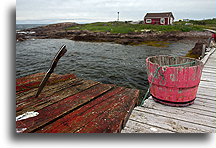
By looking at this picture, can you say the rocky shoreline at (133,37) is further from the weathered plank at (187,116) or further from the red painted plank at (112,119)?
the weathered plank at (187,116)

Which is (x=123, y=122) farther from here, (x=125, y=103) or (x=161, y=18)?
(x=161, y=18)

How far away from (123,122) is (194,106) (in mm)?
1538

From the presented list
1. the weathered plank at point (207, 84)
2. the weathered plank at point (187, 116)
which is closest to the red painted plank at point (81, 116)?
the weathered plank at point (187, 116)

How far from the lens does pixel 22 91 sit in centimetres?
387

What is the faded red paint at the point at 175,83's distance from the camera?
9.02 feet

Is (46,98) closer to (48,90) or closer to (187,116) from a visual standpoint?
(48,90)

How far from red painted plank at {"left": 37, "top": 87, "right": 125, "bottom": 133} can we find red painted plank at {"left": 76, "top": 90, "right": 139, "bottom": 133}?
0.35ft

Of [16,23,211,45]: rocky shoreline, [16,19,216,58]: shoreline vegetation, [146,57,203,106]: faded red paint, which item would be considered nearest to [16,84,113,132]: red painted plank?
[146,57,203,106]: faded red paint

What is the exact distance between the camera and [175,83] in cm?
282

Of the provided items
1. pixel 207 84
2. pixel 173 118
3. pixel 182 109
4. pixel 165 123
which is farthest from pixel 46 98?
pixel 207 84

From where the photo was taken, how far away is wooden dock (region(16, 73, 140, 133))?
2461 mm

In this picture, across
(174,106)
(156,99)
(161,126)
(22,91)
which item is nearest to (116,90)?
(156,99)

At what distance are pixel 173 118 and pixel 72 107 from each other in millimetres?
1765

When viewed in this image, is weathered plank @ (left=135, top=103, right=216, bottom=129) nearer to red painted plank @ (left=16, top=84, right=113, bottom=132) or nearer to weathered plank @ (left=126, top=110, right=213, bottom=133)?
weathered plank @ (left=126, top=110, right=213, bottom=133)
